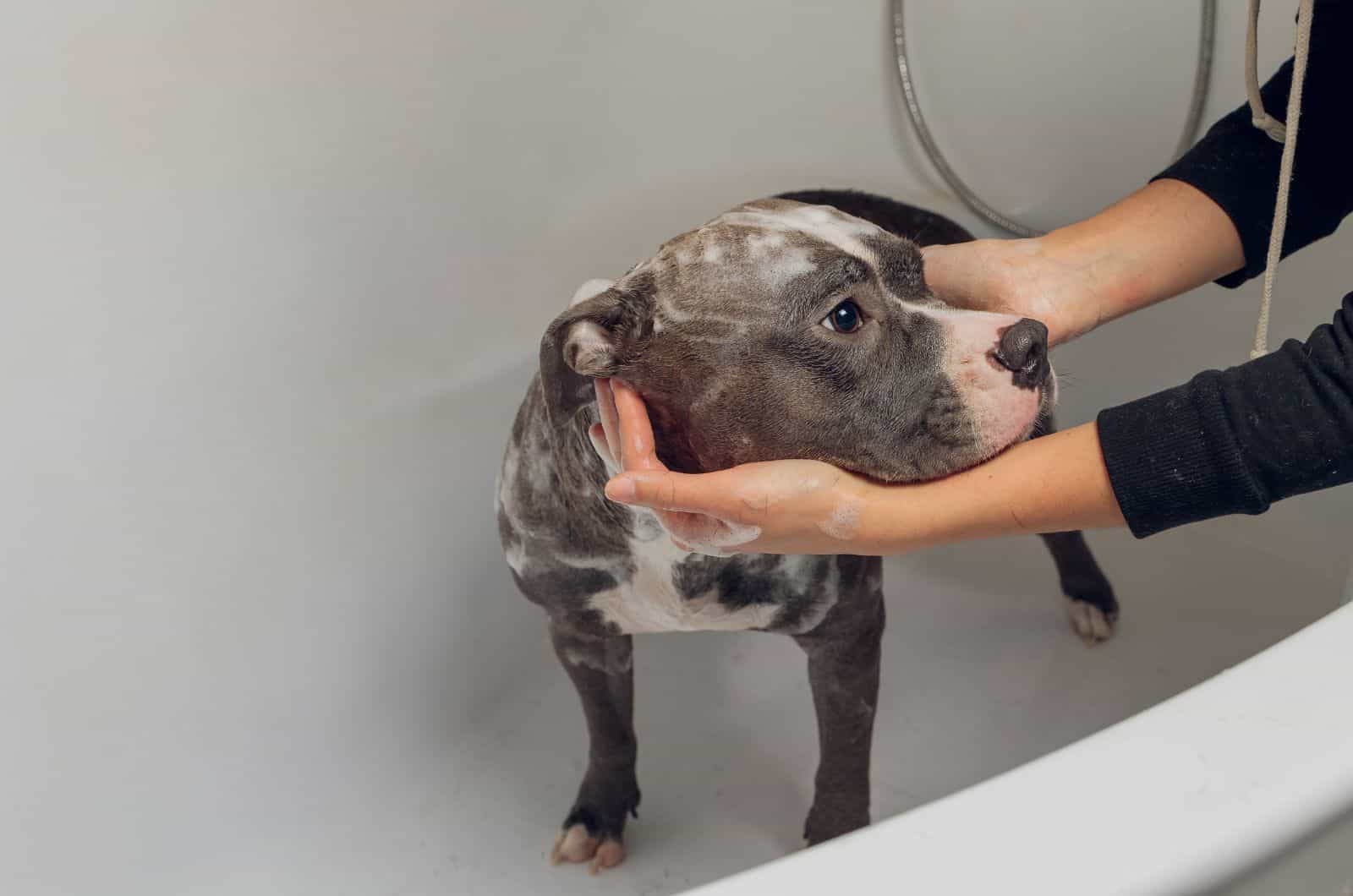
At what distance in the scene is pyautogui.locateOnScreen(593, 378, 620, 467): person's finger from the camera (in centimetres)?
149

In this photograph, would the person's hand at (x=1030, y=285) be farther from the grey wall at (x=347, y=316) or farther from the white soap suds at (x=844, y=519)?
the grey wall at (x=347, y=316)

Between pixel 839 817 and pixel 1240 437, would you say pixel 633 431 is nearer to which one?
pixel 1240 437

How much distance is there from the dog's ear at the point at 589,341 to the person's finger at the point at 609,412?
3cm

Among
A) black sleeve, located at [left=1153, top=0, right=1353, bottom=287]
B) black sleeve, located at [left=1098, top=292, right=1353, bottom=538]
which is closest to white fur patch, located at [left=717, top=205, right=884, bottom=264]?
black sleeve, located at [left=1098, top=292, right=1353, bottom=538]

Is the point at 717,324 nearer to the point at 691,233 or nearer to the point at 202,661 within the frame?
the point at 691,233

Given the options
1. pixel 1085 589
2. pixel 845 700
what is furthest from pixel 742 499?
pixel 1085 589

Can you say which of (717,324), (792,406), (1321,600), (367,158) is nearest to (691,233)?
(717,324)

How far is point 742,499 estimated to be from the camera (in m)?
1.30

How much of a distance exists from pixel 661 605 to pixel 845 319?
531 mm

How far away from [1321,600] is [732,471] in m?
1.63

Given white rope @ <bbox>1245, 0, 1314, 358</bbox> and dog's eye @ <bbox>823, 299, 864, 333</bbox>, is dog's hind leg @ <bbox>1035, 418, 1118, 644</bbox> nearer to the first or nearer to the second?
white rope @ <bbox>1245, 0, 1314, 358</bbox>

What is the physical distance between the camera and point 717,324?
144 centimetres

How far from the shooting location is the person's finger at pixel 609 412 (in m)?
1.49

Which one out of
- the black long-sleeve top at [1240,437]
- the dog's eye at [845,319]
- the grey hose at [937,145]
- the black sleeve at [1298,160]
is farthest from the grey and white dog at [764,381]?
the grey hose at [937,145]
